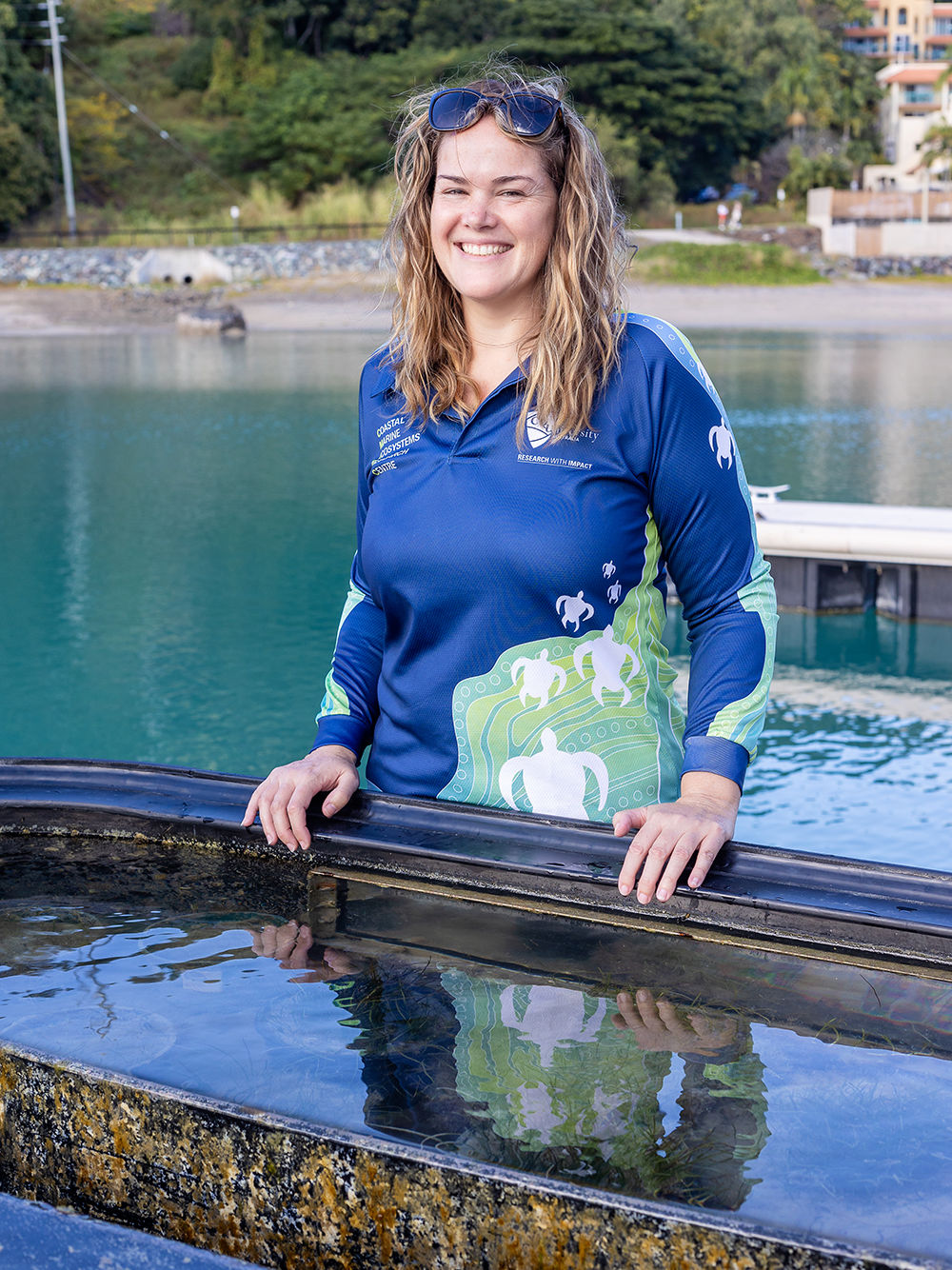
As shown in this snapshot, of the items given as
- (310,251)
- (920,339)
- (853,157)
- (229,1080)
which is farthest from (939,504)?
(853,157)

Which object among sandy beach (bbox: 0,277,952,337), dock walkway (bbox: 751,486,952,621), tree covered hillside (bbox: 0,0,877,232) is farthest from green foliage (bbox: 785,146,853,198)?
dock walkway (bbox: 751,486,952,621)

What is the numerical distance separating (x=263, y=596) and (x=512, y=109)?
6.01 m

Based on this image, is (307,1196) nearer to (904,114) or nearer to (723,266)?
(723,266)

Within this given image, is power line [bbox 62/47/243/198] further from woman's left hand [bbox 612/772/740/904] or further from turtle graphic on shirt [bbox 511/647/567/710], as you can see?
woman's left hand [bbox 612/772/740/904]

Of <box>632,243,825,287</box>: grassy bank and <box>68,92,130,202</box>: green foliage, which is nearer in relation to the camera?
<box>632,243,825,287</box>: grassy bank

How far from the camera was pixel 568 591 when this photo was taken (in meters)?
1.55

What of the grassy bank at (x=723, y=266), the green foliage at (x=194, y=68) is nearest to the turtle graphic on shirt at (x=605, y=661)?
the grassy bank at (x=723, y=266)

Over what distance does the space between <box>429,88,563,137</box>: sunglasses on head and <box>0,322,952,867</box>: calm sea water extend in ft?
1.56

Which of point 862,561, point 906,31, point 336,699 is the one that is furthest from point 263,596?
point 906,31

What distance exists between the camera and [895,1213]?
90 cm

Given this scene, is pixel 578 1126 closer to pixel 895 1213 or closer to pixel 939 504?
pixel 895 1213

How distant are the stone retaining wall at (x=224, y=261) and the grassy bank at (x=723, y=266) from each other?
7211 mm

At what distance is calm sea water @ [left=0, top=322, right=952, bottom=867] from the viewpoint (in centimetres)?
488

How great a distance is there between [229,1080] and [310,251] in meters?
35.9
